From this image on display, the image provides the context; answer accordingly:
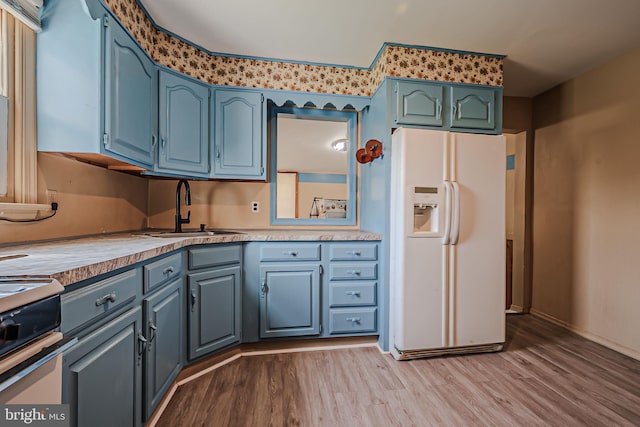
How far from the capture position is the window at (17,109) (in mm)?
1244

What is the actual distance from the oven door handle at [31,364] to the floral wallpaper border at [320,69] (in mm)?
1910

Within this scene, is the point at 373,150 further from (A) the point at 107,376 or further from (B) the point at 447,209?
(A) the point at 107,376

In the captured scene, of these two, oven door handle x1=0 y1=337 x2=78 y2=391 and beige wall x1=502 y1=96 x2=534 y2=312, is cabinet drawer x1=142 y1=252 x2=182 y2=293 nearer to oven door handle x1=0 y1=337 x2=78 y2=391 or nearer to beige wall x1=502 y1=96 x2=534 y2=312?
oven door handle x1=0 y1=337 x2=78 y2=391

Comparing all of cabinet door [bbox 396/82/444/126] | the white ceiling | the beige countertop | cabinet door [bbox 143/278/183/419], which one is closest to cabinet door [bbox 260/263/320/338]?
cabinet door [bbox 143/278/183/419]

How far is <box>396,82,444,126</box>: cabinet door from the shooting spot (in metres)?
2.10

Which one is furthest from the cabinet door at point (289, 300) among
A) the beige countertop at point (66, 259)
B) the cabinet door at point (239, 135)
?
the cabinet door at point (239, 135)

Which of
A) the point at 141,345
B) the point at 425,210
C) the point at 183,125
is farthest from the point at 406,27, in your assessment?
the point at 141,345

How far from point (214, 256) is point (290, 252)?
0.56 m

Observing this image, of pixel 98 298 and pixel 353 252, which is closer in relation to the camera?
pixel 98 298

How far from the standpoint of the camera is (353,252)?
7.22 feet

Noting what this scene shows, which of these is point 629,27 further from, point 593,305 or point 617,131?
point 593,305

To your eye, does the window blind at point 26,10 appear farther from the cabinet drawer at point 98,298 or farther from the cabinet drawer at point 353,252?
the cabinet drawer at point 353,252

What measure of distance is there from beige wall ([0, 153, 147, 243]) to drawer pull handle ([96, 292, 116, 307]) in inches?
29.4

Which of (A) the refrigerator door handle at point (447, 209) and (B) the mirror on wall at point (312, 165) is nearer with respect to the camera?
(A) the refrigerator door handle at point (447, 209)
